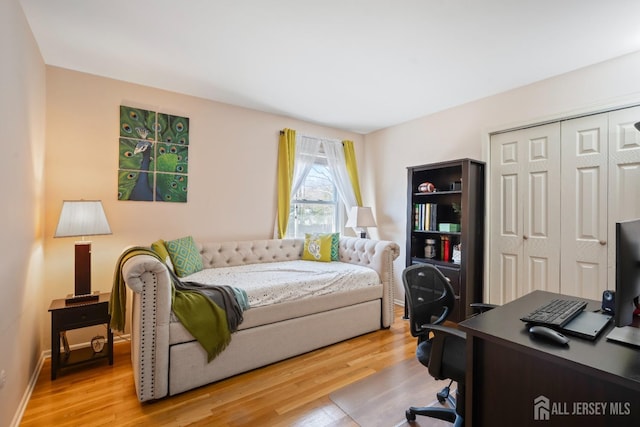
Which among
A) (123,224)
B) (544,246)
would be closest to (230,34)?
(123,224)

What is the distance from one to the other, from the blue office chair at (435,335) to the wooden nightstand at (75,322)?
7.64 ft

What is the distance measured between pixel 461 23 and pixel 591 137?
1.60 meters

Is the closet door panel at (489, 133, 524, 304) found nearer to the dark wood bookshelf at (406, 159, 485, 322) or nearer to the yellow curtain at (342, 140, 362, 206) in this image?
the dark wood bookshelf at (406, 159, 485, 322)

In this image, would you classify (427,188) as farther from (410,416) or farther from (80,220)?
(80,220)

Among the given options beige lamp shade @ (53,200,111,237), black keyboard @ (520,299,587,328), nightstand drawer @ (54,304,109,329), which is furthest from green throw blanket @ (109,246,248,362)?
black keyboard @ (520,299,587,328)

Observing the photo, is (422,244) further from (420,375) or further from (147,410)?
(147,410)

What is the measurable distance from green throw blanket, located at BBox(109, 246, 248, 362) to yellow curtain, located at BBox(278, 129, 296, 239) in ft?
5.21

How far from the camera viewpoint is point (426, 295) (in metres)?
1.85

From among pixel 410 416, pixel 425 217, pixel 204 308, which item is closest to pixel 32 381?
pixel 204 308

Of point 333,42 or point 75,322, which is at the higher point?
point 333,42

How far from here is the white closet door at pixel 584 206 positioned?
247 cm

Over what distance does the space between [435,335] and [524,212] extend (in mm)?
2165

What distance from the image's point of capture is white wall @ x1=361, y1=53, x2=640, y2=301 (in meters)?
2.43

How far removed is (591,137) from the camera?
8.32 feet
